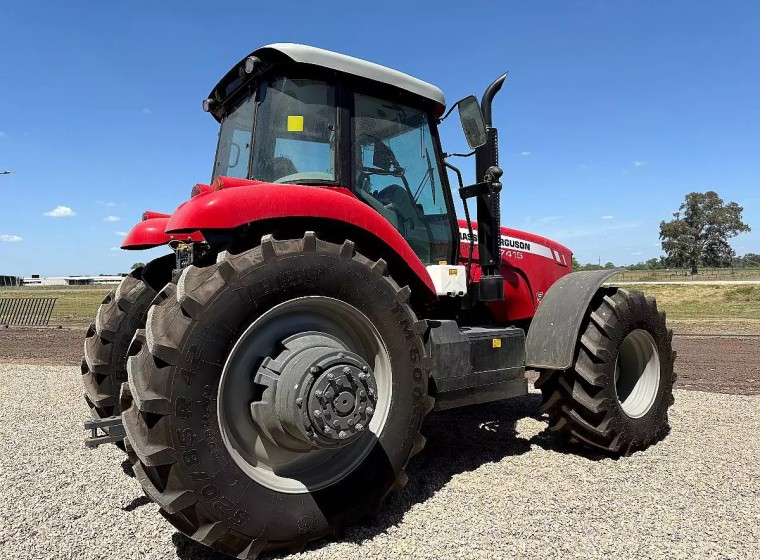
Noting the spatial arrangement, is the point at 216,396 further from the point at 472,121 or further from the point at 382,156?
the point at 472,121

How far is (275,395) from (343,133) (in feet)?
5.77

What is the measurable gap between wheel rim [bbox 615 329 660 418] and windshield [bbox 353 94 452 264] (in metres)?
1.87

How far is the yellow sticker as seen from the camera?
348cm

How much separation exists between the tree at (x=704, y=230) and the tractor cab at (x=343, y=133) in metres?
75.2

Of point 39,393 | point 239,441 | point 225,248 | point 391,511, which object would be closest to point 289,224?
point 225,248

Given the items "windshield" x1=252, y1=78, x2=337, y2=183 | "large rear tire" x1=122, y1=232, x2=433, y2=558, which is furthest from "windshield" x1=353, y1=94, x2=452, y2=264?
Result: "large rear tire" x1=122, y1=232, x2=433, y2=558

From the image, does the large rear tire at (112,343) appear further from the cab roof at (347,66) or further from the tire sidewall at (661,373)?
the tire sidewall at (661,373)

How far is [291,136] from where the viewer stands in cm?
348

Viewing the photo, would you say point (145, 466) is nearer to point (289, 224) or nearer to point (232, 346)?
point (232, 346)

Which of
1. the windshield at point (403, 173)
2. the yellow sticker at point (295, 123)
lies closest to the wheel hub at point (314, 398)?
the windshield at point (403, 173)

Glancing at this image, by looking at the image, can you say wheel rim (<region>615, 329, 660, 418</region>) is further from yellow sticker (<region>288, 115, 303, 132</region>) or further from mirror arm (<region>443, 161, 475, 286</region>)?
yellow sticker (<region>288, 115, 303, 132</region>)

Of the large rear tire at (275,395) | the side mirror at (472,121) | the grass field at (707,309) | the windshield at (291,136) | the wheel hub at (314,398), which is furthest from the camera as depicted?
the grass field at (707,309)

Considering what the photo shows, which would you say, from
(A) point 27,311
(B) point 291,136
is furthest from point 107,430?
(A) point 27,311

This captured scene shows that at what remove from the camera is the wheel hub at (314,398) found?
2582mm
